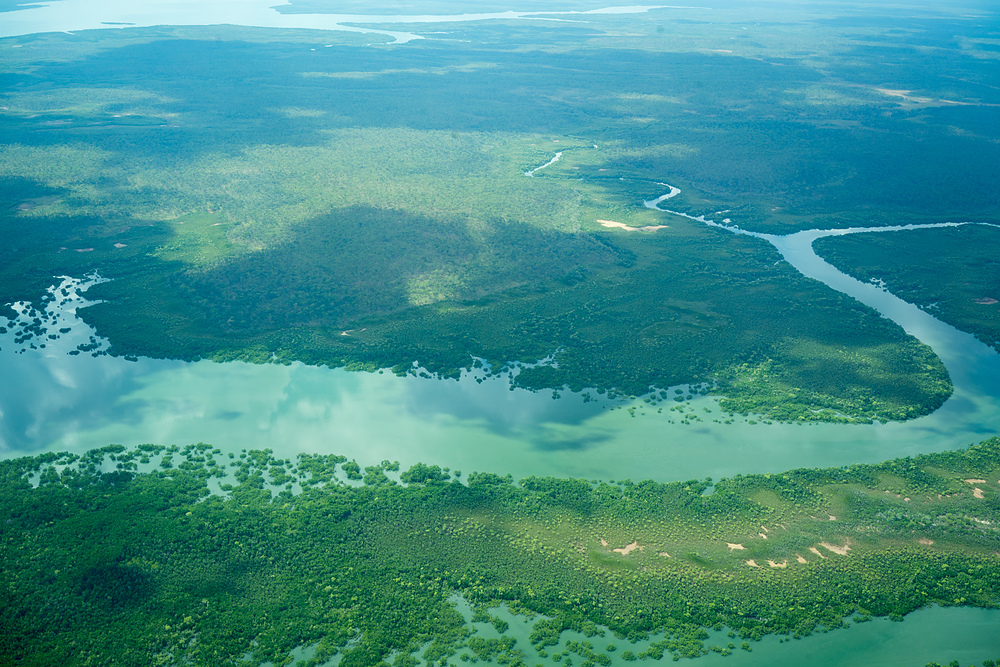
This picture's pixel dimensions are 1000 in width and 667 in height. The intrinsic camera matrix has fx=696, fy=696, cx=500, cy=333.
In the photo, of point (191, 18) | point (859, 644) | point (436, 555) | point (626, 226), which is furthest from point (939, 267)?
point (191, 18)

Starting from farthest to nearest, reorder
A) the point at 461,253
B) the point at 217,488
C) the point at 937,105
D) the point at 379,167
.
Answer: the point at 937,105 → the point at 379,167 → the point at 461,253 → the point at 217,488

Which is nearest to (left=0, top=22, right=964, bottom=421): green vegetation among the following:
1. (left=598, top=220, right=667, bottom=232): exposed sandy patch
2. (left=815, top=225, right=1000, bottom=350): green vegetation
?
(left=598, top=220, right=667, bottom=232): exposed sandy patch

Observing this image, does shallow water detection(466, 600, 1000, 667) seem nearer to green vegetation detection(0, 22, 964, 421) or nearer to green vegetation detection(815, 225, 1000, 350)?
green vegetation detection(0, 22, 964, 421)

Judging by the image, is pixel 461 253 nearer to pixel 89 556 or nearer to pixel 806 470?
pixel 806 470

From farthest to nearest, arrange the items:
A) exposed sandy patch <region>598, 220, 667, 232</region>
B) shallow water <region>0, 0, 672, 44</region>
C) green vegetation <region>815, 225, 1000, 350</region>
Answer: shallow water <region>0, 0, 672, 44</region>
exposed sandy patch <region>598, 220, 667, 232</region>
green vegetation <region>815, 225, 1000, 350</region>

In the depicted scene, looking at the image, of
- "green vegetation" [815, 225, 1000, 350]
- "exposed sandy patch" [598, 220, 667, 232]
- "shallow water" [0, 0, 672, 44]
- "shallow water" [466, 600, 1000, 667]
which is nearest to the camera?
"shallow water" [466, 600, 1000, 667]

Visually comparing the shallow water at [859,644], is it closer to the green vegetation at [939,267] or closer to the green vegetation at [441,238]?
the green vegetation at [441,238]

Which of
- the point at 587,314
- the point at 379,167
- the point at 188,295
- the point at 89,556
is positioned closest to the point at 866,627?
the point at 587,314
